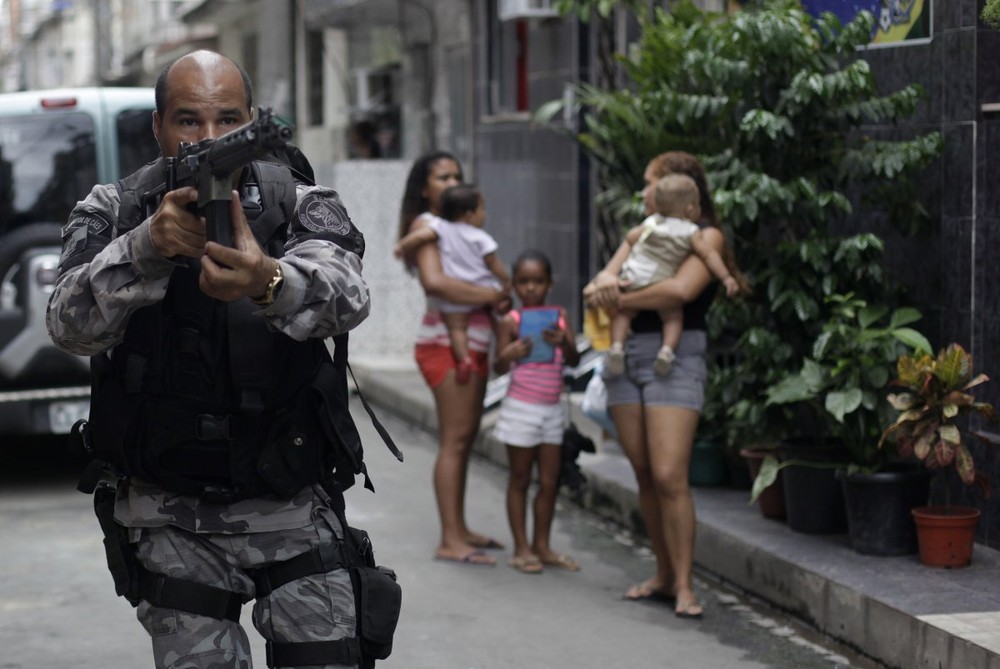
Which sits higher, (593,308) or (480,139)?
(480,139)

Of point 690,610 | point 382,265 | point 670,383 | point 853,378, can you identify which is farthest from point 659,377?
point 382,265

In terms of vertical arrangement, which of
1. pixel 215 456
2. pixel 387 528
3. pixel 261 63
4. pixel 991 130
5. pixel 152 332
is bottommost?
pixel 387 528

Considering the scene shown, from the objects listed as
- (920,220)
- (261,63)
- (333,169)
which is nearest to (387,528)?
(920,220)

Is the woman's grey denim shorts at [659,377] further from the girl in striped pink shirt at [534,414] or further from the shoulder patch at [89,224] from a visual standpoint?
the shoulder patch at [89,224]

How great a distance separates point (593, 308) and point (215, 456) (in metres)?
3.56

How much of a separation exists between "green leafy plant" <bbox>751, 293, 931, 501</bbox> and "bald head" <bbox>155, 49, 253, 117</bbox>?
11.6ft

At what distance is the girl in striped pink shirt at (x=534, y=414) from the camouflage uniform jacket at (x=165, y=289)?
3.74 m

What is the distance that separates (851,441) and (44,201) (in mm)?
4933

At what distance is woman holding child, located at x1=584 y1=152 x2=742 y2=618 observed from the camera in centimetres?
634

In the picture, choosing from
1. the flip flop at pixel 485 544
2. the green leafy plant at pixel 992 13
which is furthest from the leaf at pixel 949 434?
the flip flop at pixel 485 544

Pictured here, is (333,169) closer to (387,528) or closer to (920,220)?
(387,528)

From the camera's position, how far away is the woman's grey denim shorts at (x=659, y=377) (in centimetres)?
636

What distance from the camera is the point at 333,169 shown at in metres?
14.9

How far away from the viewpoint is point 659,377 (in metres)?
6.38
